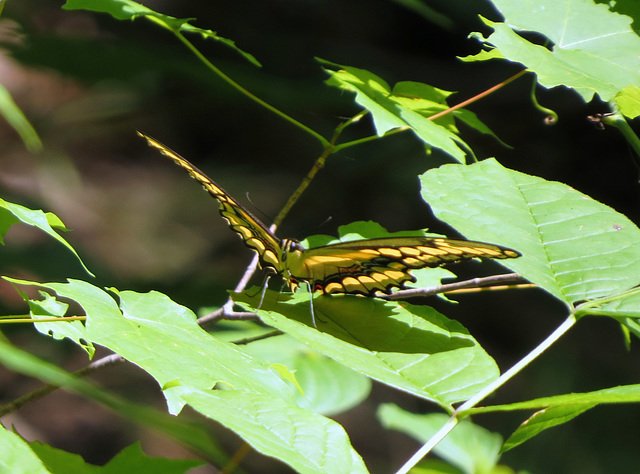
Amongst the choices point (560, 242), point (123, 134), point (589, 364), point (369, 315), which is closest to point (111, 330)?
point (369, 315)

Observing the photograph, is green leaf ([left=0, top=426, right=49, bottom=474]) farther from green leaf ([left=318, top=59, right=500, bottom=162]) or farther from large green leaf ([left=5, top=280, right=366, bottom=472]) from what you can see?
green leaf ([left=318, top=59, right=500, bottom=162])

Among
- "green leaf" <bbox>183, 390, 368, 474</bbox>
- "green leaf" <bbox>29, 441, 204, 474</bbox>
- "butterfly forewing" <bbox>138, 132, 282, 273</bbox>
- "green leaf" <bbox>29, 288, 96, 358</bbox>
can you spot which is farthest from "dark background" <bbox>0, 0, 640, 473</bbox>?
"green leaf" <bbox>183, 390, 368, 474</bbox>

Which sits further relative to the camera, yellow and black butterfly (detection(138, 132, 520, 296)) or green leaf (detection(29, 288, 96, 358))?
yellow and black butterfly (detection(138, 132, 520, 296))

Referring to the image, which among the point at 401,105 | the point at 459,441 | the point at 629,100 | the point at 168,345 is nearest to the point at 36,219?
the point at 168,345

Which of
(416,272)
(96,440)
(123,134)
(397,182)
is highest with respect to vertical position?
(416,272)

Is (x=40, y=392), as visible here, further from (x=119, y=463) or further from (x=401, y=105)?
(x=401, y=105)

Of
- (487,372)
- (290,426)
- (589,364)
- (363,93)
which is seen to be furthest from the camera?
(589,364)

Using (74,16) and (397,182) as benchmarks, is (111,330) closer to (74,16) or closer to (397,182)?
(397,182)

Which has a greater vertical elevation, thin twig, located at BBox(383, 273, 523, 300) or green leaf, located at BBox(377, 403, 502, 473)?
thin twig, located at BBox(383, 273, 523, 300)
